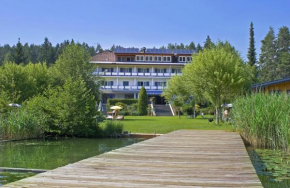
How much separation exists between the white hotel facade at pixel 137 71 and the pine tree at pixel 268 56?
21.9 metres

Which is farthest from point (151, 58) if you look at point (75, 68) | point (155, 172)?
point (155, 172)

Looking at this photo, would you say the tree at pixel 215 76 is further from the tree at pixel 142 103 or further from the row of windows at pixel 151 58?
the row of windows at pixel 151 58

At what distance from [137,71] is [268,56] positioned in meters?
33.7

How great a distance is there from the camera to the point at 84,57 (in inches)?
1604

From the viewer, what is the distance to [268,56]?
8362 cm

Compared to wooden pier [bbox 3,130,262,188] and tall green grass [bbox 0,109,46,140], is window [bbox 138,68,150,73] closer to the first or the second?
tall green grass [bbox 0,109,46,140]

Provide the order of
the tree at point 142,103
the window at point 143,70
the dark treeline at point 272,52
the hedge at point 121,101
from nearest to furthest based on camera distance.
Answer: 1. the tree at point 142,103
2. the hedge at point 121,101
3. the window at point 143,70
4. the dark treeline at point 272,52

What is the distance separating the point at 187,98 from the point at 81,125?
76.3ft

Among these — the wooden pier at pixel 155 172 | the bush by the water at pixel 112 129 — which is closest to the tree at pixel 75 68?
the bush by the water at pixel 112 129

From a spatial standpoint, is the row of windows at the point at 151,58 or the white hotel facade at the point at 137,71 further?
the row of windows at the point at 151,58

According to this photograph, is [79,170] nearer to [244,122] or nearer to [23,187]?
[23,187]

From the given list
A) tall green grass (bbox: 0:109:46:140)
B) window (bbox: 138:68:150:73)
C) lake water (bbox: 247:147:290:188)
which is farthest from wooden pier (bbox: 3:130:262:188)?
window (bbox: 138:68:150:73)

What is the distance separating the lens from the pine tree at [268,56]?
265 ft

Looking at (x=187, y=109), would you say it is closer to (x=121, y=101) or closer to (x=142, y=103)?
(x=142, y=103)
